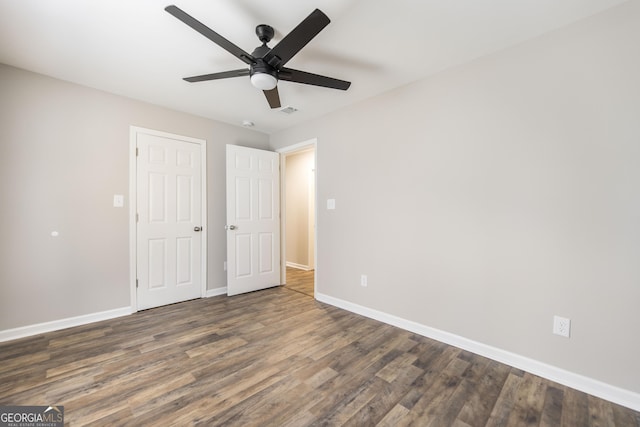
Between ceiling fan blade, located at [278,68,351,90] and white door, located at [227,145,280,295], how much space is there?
2.00 m

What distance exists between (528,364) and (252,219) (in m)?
3.34

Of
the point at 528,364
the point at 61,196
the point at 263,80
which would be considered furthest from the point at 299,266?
the point at 263,80

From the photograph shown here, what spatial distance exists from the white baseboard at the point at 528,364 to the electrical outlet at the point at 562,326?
0.82 ft

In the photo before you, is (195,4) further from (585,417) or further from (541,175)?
(585,417)

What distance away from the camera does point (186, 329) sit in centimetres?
261

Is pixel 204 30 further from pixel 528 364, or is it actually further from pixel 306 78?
pixel 528 364

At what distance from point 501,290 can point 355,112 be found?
2.32 metres

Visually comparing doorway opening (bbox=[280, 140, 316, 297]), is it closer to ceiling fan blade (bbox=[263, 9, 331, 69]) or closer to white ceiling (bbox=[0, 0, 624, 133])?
white ceiling (bbox=[0, 0, 624, 133])

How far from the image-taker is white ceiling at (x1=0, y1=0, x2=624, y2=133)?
166 centimetres

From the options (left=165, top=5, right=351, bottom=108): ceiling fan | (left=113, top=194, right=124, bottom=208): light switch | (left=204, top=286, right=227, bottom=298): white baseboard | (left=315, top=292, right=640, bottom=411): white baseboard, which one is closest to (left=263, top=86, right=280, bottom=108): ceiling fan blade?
(left=165, top=5, right=351, bottom=108): ceiling fan

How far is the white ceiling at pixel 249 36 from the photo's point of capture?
166 centimetres

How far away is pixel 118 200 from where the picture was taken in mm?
2926

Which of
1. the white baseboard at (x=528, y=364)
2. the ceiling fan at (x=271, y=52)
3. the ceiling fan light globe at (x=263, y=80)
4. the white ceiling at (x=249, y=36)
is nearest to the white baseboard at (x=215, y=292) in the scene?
the white baseboard at (x=528, y=364)

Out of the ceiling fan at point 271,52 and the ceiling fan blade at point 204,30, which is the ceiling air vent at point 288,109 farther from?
the ceiling fan blade at point 204,30
